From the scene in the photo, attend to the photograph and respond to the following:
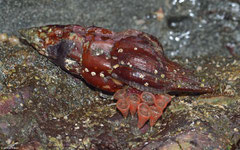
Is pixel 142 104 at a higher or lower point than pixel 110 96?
higher

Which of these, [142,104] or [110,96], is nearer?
[142,104]

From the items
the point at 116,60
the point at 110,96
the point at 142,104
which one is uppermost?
the point at 116,60

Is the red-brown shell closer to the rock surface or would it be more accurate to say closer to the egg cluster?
the egg cluster

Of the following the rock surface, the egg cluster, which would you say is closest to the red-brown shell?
the egg cluster

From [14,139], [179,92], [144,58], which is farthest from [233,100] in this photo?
[14,139]

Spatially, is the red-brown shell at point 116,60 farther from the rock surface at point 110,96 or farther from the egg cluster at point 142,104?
the rock surface at point 110,96

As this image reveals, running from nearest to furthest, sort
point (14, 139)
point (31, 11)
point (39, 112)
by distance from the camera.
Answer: point (14, 139) < point (39, 112) < point (31, 11)

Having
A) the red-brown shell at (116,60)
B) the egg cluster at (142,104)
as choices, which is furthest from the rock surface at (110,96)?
the red-brown shell at (116,60)

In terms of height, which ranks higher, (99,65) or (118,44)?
(118,44)

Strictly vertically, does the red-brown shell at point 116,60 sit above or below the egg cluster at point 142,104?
above

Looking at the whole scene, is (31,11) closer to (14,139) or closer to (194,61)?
(14,139)

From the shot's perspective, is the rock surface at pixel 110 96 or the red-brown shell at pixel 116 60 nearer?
the rock surface at pixel 110 96
